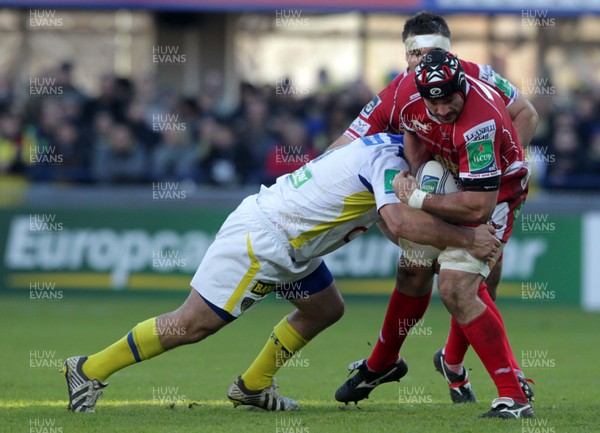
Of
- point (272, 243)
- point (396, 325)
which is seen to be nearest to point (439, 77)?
point (272, 243)

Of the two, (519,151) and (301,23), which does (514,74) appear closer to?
(301,23)

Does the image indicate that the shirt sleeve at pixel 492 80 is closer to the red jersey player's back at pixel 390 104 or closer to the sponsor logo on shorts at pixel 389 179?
the red jersey player's back at pixel 390 104

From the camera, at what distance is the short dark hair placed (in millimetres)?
8133

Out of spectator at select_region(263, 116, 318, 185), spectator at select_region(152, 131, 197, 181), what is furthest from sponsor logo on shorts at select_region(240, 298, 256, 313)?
spectator at select_region(152, 131, 197, 181)

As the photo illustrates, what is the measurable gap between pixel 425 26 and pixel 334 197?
1.64 metres

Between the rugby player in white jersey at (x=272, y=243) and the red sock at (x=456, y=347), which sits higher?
the rugby player in white jersey at (x=272, y=243)

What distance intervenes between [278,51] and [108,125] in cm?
516

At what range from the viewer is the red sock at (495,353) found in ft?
23.1

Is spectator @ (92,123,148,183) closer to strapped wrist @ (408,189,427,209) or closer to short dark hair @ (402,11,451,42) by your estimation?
short dark hair @ (402,11,451,42)

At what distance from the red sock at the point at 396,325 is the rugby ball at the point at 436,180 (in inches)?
41.5

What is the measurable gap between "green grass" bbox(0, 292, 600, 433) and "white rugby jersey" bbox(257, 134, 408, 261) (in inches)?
44.7

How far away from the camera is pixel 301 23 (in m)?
21.8

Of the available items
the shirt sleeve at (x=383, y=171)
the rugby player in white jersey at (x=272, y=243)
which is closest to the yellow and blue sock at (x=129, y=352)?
the rugby player in white jersey at (x=272, y=243)

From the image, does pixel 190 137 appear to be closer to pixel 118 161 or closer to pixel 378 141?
pixel 118 161
